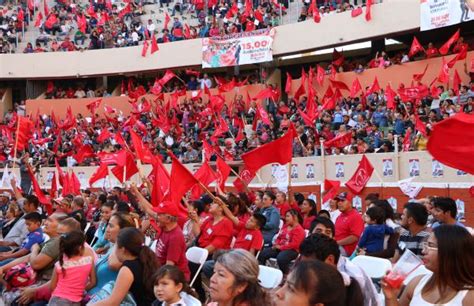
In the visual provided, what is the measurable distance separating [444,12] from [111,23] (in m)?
21.3

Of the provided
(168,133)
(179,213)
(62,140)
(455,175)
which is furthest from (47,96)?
(179,213)

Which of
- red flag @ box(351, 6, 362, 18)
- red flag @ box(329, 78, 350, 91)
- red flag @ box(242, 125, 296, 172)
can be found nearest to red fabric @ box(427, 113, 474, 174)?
red flag @ box(242, 125, 296, 172)

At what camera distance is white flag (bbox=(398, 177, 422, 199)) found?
1472 cm

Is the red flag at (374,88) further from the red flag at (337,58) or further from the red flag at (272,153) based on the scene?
the red flag at (272,153)

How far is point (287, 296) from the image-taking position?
3.47m

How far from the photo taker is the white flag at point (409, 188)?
14723 mm

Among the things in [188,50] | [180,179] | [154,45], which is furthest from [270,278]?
[154,45]

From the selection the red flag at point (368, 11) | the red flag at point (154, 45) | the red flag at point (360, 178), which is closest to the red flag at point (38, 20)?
the red flag at point (154, 45)

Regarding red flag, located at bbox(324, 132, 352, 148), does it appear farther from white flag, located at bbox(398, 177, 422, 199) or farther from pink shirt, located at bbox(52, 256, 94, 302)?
pink shirt, located at bbox(52, 256, 94, 302)

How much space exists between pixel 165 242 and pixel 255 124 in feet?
60.1

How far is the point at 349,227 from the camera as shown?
904 centimetres

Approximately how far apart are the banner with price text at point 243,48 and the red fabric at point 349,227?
22714mm

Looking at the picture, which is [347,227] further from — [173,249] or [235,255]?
[235,255]

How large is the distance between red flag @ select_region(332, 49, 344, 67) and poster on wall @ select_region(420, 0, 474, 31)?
5.27 metres
